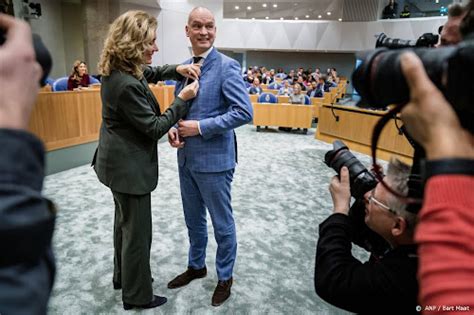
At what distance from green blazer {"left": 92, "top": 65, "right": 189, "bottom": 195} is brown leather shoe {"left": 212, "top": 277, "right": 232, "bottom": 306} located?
2.55ft

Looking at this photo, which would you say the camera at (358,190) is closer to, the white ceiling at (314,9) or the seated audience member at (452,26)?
the seated audience member at (452,26)

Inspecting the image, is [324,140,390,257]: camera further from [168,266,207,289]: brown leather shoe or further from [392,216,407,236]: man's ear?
[168,266,207,289]: brown leather shoe

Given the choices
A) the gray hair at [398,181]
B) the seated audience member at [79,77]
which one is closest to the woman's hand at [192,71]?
the gray hair at [398,181]

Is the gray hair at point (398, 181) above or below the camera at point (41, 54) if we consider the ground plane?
below

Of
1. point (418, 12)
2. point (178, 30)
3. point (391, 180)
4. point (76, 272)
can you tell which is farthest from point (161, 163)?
point (418, 12)

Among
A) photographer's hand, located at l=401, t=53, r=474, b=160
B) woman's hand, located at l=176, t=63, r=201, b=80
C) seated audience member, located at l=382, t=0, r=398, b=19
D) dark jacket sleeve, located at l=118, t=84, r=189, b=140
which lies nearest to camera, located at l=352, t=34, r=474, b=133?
photographer's hand, located at l=401, t=53, r=474, b=160

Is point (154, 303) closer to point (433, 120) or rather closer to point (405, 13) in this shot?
point (433, 120)

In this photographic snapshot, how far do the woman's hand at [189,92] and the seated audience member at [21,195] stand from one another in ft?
4.18

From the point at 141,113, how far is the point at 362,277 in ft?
3.90

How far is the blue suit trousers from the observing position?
190 cm

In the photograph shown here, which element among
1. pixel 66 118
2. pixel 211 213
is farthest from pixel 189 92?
pixel 66 118

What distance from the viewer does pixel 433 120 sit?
1.55ft

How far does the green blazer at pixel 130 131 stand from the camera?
1.57m

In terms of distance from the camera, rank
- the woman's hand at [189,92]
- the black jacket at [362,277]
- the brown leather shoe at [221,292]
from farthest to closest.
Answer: the brown leather shoe at [221,292], the woman's hand at [189,92], the black jacket at [362,277]
